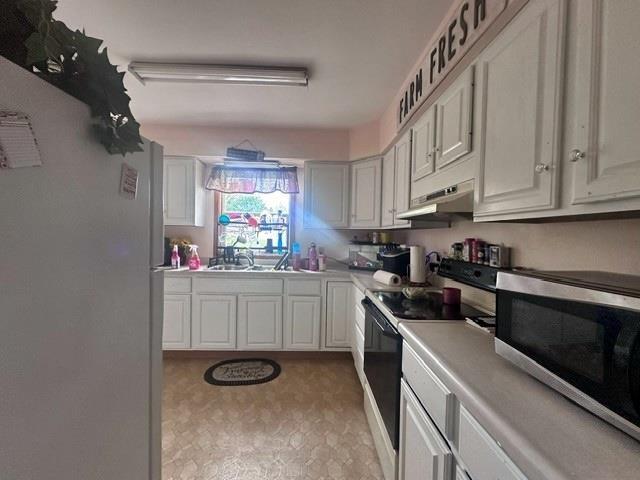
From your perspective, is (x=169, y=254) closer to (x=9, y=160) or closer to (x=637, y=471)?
(x=9, y=160)

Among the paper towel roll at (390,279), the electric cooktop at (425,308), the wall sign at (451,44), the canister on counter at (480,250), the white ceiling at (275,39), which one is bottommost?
the electric cooktop at (425,308)

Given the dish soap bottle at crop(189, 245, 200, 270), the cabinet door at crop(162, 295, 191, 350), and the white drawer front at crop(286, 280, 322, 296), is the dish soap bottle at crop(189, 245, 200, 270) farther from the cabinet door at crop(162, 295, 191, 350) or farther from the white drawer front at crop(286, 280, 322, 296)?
the white drawer front at crop(286, 280, 322, 296)

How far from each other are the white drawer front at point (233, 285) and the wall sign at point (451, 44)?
1958mm

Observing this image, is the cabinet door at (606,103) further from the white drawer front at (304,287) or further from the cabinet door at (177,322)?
the cabinet door at (177,322)

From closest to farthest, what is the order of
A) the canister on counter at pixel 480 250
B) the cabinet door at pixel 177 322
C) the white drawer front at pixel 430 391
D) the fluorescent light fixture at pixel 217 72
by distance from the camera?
the white drawer front at pixel 430 391 → the canister on counter at pixel 480 250 → the fluorescent light fixture at pixel 217 72 → the cabinet door at pixel 177 322

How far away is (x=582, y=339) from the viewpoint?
2.13ft

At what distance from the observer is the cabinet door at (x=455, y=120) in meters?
1.28

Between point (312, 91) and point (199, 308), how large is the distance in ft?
7.38

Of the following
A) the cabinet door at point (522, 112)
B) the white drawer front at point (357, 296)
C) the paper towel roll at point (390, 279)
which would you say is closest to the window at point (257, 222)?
the white drawer front at point (357, 296)

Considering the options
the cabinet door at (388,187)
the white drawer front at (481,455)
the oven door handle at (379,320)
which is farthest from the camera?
the cabinet door at (388,187)

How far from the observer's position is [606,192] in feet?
2.24

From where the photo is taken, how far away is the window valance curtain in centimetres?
330

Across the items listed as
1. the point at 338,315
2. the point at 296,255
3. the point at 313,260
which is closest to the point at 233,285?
the point at 296,255

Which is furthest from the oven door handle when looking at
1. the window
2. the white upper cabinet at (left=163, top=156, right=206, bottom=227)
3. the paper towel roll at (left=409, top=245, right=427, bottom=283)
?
the white upper cabinet at (left=163, top=156, right=206, bottom=227)
